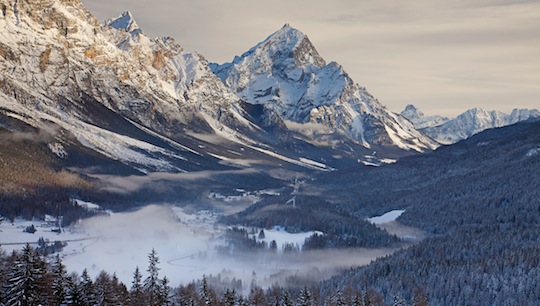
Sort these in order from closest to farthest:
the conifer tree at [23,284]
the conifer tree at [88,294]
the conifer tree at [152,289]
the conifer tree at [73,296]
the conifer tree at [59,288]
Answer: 1. the conifer tree at [23,284]
2. the conifer tree at [73,296]
3. the conifer tree at [59,288]
4. the conifer tree at [88,294]
5. the conifer tree at [152,289]

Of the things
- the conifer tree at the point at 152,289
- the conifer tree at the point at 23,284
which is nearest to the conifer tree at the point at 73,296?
the conifer tree at the point at 23,284

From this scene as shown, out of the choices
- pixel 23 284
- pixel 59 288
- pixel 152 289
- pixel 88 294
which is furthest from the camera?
pixel 152 289

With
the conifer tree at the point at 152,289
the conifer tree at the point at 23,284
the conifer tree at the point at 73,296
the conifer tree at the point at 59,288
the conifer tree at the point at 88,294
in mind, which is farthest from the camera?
the conifer tree at the point at 152,289

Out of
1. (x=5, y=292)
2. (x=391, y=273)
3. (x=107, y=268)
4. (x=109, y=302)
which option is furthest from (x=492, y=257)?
(x=5, y=292)

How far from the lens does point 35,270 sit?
7350 cm

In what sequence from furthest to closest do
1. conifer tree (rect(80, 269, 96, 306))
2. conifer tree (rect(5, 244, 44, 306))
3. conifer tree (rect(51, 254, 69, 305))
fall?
1. conifer tree (rect(80, 269, 96, 306))
2. conifer tree (rect(51, 254, 69, 305))
3. conifer tree (rect(5, 244, 44, 306))

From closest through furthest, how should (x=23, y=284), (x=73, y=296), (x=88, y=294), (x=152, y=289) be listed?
1. (x=23, y=284)
2. (x=73, y=296)
3. (x=88, y=294)
4. (x=152, y=289)

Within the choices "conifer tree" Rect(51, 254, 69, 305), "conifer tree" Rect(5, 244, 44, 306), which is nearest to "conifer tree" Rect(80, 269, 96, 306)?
"conifer tree" Rect(51, 254, 69, 305)

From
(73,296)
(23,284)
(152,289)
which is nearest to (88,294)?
(73,296)

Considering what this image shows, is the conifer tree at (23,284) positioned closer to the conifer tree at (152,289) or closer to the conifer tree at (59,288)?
the conifer tree at (59,288)

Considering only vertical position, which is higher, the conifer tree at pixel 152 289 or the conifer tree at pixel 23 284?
the conifer tree at pixel 23 284

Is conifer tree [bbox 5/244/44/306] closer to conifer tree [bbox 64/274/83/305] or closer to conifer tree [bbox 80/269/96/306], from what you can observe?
conifer tree [bbox 64/274/83/305]

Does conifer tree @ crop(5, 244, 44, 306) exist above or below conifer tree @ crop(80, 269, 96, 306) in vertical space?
above

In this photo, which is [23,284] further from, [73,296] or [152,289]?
[152,289]
